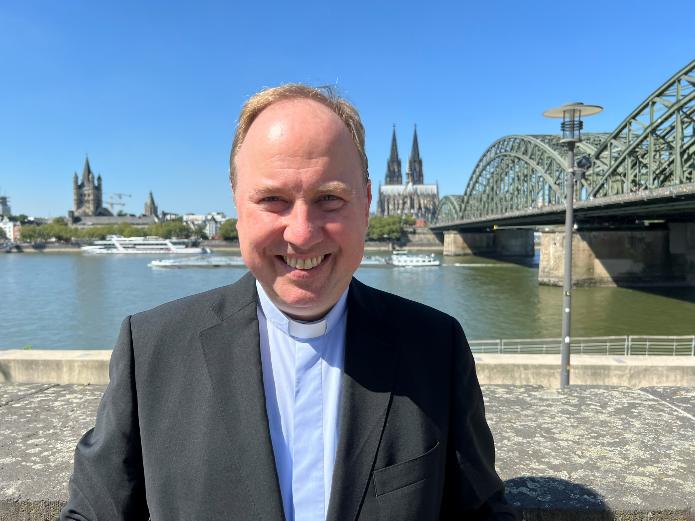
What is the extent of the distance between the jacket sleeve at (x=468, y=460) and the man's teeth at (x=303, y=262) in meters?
0.42

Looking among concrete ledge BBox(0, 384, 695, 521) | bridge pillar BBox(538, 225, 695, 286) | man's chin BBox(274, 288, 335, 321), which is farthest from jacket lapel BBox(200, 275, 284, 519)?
bridge pillar BBox(538, 225, 695, 286)

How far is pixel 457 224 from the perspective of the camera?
215 ft

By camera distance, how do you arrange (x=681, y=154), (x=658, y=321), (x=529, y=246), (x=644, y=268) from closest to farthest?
(x=658, y=321) → (x=681, y=154) → (x=644, y=268) → (x=529, y=246)

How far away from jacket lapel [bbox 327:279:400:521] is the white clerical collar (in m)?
0.04

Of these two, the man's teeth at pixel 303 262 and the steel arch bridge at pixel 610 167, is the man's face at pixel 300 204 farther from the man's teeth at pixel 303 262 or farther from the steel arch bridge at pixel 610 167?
the steel arch bridge at pixel 610 167

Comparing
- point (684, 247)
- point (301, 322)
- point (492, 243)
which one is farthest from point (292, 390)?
point (492, 243)

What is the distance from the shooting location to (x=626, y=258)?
35000 millimetres

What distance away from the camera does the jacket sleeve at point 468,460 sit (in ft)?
4.17

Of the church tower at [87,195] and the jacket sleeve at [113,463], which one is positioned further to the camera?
the church tower at [87,195]

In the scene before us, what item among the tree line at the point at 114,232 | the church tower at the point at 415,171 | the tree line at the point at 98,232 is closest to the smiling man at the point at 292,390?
the tree line at the point at 114,232

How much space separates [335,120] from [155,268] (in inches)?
2249

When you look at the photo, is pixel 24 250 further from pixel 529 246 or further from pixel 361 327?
pixel 361 327

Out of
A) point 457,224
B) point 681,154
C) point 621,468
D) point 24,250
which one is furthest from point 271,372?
point 24,250

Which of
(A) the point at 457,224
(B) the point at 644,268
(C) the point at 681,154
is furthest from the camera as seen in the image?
(A) the point at 457,224
